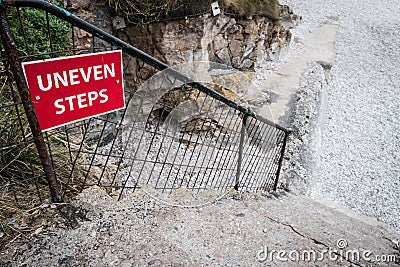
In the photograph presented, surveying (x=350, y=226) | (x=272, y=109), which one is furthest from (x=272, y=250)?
(x=272, y=109)

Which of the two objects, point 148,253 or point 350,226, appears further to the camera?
point 350,226

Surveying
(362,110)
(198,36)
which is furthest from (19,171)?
(362,110)

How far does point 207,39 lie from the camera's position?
15.2 ft

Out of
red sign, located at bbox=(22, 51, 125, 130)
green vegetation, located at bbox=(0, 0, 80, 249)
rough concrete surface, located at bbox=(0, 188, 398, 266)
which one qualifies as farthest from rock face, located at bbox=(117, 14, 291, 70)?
red sign, located at bbox=(22, 51, 125, 130)

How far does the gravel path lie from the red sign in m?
3.66

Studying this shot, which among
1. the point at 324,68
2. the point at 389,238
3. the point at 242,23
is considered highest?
the point at 242,23

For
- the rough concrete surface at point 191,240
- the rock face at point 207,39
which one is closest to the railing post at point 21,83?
the rough concrete surface at point 191,240

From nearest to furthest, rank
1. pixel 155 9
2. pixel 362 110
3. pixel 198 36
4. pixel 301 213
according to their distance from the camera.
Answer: pixel 301 213
pixel 155 9
pixel 198 36
pixel 362 110

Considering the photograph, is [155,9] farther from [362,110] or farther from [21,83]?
[362,110]

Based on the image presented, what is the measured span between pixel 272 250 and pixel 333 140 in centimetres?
427

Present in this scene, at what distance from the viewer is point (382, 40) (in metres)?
8.45

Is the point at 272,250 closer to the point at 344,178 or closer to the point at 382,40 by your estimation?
the point at 344,178

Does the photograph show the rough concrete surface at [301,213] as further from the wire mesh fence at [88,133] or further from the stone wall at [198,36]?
the stone wall at [198,36]

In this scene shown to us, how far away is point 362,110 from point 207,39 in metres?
3.87
